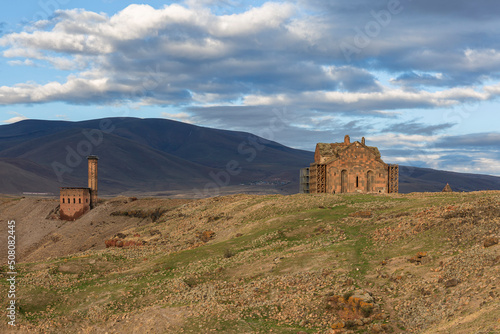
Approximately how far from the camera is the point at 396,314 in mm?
18625

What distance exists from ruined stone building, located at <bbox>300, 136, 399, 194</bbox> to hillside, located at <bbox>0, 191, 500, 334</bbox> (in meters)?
15.7

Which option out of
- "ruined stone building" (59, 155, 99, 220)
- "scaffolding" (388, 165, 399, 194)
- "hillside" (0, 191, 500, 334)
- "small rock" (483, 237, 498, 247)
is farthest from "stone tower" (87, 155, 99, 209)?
"small rock" (483, 237, 498, 247)

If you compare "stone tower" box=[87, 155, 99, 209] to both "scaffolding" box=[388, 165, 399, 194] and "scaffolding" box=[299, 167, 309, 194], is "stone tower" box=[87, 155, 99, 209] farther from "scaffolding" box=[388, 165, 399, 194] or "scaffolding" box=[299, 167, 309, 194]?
"scaffolding" box=[388, 165, 399, 194]

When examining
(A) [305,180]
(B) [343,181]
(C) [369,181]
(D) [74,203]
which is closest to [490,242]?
(B) [343,181]

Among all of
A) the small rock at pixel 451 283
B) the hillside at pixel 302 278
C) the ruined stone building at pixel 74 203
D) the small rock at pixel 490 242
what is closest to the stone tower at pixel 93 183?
the ruined stone building at pixel 74 203

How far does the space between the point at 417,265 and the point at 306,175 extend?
1560 inches

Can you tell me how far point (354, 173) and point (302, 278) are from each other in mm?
34463

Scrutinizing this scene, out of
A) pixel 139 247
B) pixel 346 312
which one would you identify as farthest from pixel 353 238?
pixel 139 247

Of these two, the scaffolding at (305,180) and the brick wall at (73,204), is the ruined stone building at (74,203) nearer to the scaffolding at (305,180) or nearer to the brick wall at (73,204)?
the brick wall at (73,204)

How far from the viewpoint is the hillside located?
18.6m

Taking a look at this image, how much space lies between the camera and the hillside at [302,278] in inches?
733

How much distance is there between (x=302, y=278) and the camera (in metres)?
22.8

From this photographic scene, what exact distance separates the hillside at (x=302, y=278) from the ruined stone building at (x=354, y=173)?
51.5 feet

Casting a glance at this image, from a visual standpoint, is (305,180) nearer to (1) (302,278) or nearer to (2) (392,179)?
(2) (392,179)
